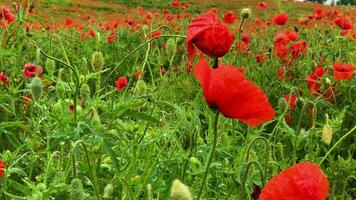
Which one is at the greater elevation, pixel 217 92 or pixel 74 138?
pixel 217 92

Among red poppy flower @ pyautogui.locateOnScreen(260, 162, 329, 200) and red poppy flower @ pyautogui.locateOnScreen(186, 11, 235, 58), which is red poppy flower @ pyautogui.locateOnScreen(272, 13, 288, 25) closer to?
red poppy flower @ pyautogui.locateOnScreen(186, 11, 235, 58)

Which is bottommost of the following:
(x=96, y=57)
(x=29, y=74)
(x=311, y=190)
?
(x=29, y=74)

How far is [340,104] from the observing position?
3.21 m

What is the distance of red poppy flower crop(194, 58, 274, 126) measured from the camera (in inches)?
38.1

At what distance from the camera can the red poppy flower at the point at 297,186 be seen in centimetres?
74

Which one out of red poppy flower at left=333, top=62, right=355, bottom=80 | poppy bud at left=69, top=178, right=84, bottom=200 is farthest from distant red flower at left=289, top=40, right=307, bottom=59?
poppy bud at left=69, top=178, right=84, bottom=200

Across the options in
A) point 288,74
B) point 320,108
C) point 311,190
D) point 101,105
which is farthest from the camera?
point 288,74

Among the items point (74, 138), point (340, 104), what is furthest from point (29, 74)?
point (340, 104)

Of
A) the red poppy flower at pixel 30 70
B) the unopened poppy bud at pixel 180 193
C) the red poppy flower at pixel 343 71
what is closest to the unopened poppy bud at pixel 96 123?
the unopened poppy bud at pixel 180 193

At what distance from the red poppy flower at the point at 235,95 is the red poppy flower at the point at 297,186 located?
22cm

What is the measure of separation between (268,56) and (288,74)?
91 cm

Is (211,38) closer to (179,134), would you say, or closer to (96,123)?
(96,123)

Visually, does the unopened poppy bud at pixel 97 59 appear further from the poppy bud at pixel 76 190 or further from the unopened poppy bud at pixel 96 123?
the poppy bud at pixel 76 190

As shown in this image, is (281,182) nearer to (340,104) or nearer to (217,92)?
(217,92)
